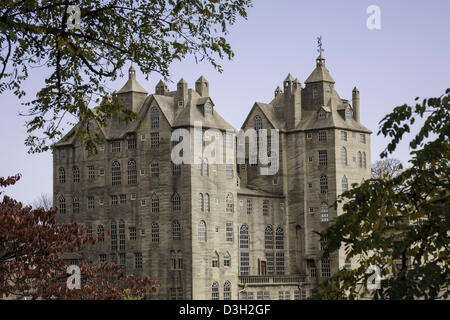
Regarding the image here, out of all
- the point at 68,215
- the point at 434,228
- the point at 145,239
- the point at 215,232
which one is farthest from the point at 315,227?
the point at 434,228

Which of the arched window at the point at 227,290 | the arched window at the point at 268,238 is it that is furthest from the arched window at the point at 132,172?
the arched window at the point at 268,238

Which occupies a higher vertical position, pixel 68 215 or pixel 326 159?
pixel 326 159

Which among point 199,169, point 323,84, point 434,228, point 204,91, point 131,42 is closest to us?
point 434,228

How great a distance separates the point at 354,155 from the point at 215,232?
63.6ft

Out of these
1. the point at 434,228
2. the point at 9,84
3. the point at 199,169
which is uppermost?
the point at 199,169

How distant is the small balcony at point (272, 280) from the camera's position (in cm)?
8912

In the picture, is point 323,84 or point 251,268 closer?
point 251,268

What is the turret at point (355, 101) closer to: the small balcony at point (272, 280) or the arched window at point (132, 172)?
the small balcony at point (272, 280)

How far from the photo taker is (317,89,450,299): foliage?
45.6ft

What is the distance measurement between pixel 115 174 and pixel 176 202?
8.10m

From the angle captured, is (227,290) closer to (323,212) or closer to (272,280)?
(272,280)

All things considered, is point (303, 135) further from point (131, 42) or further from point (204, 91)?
point (131, 42)

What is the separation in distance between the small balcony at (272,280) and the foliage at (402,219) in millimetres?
74005

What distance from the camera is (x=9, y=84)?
23.6 m
